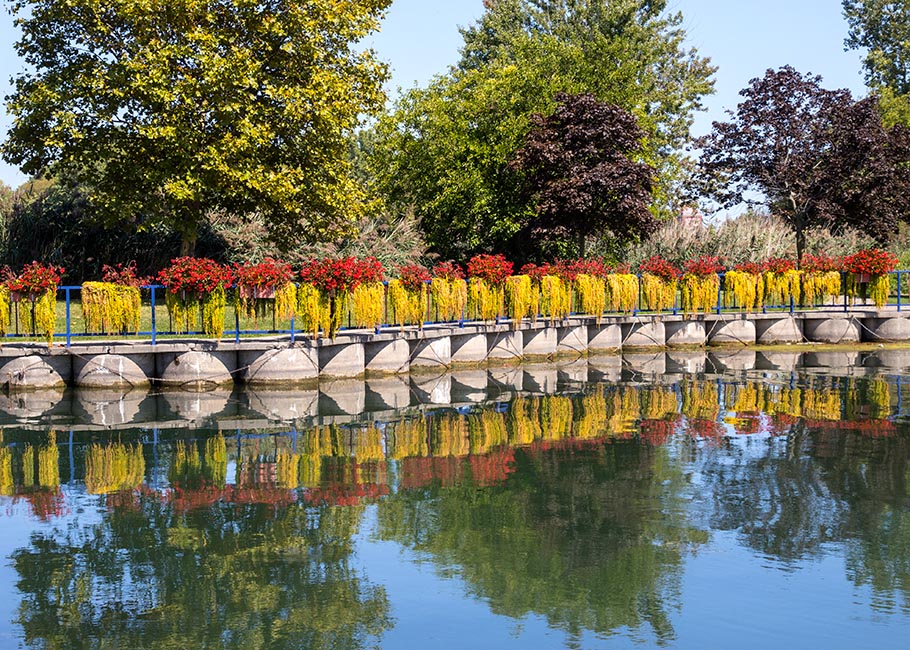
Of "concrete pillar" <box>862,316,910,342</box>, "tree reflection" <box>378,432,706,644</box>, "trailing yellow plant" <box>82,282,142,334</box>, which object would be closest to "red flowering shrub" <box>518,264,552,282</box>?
"concrete pillar" <box>862,316,910,342</box>

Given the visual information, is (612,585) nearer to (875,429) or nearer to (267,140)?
(875,429)

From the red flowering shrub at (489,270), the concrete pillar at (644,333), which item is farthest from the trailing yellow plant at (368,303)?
the concrete pillar at (644,333)

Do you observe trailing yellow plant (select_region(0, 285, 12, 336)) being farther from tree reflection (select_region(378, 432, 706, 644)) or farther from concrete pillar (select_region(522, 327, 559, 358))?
concrete pillar (select_region(522, 327, 559, 358))

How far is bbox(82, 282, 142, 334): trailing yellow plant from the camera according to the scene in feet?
68.8

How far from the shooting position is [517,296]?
87.8 feet

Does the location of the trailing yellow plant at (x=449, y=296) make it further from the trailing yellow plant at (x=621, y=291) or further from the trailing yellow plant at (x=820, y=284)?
the trailing yellow plant at (x=820, y=284)

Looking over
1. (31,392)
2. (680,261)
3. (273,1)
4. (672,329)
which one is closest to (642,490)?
(31,392)

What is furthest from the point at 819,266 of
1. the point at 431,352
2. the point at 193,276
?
the point at 193,276

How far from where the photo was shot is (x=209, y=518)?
1209cm

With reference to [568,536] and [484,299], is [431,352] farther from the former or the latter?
[568,536]

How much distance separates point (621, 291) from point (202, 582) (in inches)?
838

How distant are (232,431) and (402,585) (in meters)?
7.94

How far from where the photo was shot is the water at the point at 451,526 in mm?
8992

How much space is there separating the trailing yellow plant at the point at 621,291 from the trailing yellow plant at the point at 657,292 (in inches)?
13.9
